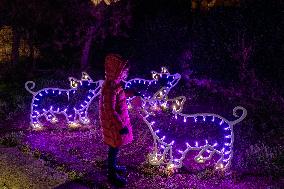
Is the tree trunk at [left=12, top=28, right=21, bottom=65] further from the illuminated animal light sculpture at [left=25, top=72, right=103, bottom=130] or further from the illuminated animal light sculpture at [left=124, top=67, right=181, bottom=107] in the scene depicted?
the illuminated animal light sculpture at [left=124, top=67, right=181, bottom=107]

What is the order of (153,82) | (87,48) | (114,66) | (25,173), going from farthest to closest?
(87,48)
(153,82)
(25,173)
(114,66)

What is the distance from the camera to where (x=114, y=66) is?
6.84 meters

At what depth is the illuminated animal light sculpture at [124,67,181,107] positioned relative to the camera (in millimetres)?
9867

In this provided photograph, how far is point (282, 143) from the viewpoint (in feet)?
29.1

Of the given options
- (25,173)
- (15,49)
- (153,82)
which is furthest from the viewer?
(15,49)

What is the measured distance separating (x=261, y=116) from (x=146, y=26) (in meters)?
5.58

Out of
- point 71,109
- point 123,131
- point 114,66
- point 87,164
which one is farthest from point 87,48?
point 123,131

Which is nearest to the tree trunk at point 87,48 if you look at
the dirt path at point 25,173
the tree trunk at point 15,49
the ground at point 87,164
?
the tree trunk at point 15,49

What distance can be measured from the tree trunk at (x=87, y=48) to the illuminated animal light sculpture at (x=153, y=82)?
132 inches

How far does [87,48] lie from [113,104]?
27.3 ft

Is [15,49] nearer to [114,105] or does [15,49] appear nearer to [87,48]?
[87,48]

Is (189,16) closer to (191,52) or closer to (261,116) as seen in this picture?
(191,52)

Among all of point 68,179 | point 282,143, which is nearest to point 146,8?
point 282,143

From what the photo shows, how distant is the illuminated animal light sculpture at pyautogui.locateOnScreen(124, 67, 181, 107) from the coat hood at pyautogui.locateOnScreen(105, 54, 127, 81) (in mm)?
2350
